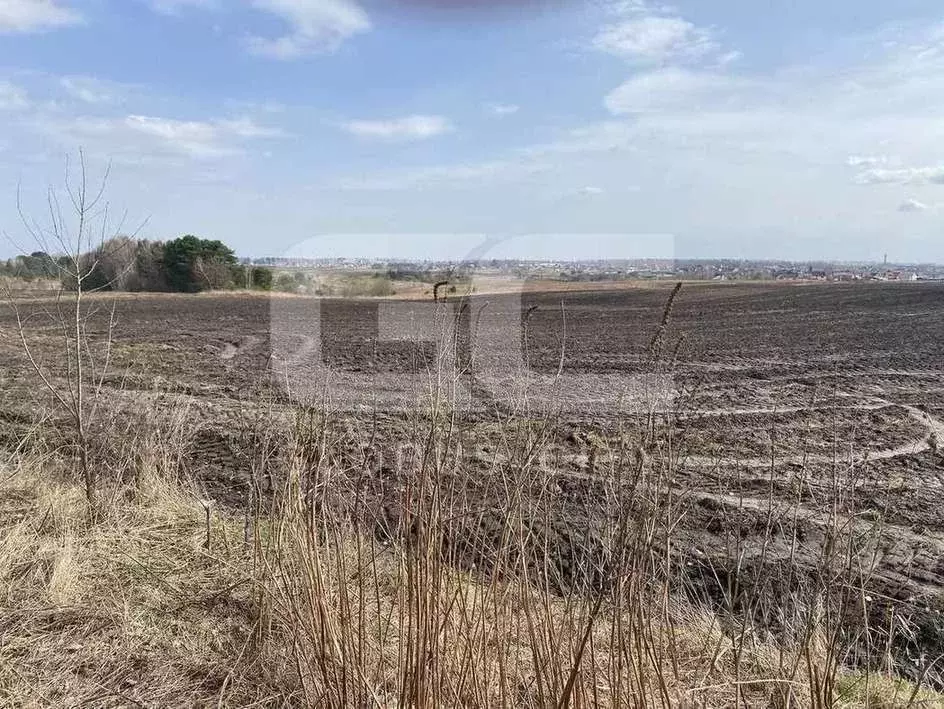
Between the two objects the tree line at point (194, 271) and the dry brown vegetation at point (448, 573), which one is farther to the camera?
the tree line at point (194, 271)

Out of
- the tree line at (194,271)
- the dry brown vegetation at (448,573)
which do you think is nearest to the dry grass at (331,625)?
the dry brown vegetation at (448,573)

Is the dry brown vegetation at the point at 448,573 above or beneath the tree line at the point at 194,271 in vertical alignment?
beneath

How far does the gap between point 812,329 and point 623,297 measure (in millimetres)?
13815

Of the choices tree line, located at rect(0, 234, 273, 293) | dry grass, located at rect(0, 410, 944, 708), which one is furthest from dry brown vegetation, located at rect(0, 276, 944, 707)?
tree line, located at rect(0, 234, 273, 293)

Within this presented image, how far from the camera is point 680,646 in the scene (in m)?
3.24

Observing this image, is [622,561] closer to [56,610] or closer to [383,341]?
[56,610]

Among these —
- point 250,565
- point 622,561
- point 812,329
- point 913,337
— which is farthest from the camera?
point 812,329

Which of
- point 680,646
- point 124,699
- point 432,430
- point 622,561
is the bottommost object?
point 124,699

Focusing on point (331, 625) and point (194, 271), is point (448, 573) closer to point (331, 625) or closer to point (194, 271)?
point (331, 625)

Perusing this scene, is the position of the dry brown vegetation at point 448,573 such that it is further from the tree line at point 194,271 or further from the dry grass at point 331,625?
the tree line at point 194,271

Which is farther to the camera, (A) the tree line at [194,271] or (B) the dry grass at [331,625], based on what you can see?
(A) the tree line at [194,271]

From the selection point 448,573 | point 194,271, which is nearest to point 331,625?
point 448,573

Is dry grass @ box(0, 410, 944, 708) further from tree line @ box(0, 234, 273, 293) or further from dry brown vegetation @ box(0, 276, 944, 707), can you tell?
tree line @ box(0, 234, 273, 293)

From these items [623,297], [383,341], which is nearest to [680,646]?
[383,341]
